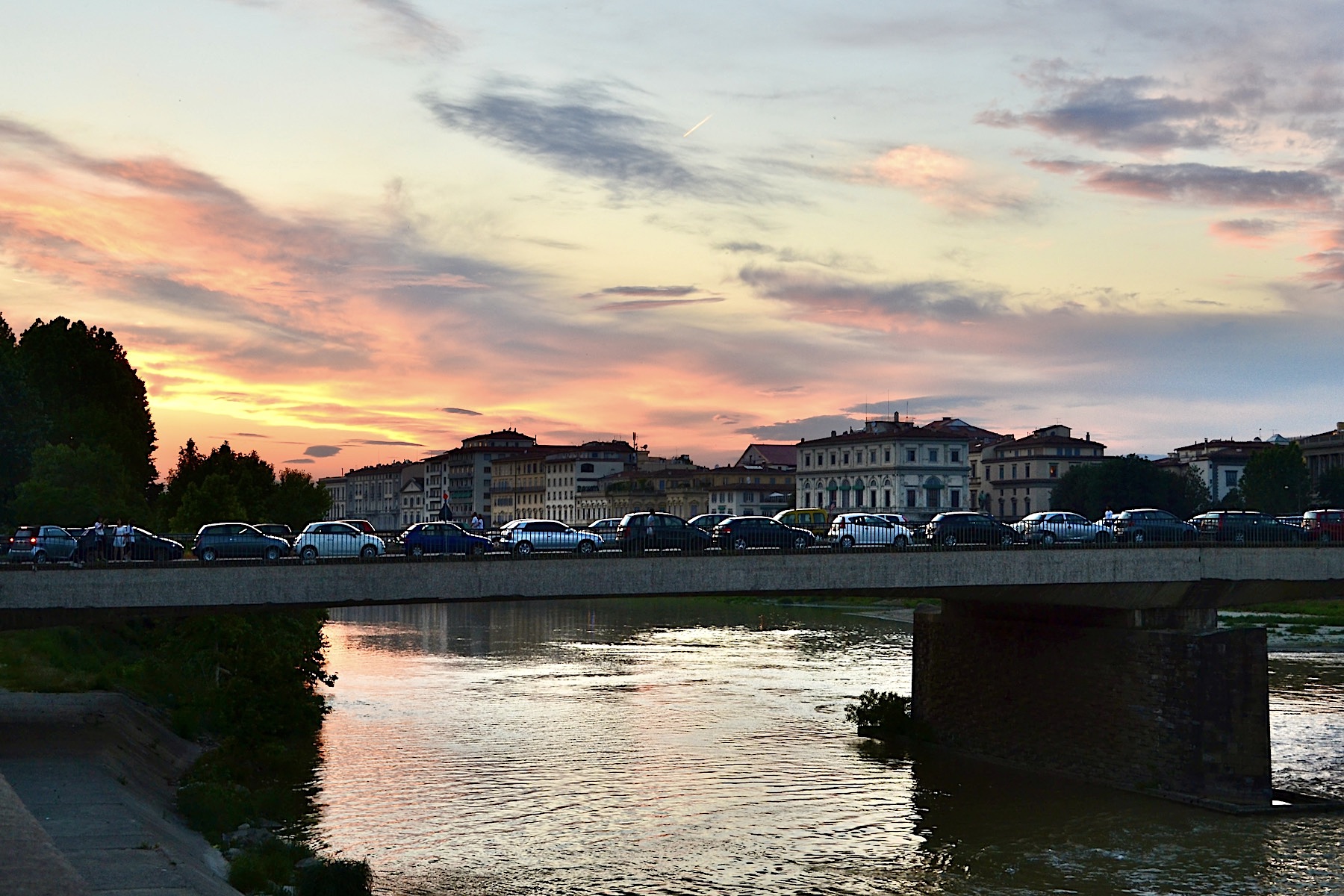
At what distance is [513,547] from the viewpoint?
1805 inches

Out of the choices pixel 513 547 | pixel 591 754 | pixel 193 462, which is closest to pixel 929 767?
pixel 591 754

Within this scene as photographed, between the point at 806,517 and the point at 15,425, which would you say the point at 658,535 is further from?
the point at 806,517

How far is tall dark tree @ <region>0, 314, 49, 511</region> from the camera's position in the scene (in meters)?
77.7

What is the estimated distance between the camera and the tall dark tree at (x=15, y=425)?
255 feet

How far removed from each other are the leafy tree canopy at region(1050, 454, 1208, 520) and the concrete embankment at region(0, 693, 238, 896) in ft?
443

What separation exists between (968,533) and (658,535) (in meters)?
9.95

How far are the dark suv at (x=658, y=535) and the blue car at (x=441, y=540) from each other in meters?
4.60

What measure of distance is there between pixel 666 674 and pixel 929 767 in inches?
1000

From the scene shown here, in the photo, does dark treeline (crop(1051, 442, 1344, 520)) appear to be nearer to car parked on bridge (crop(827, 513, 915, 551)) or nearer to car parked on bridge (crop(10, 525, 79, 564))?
car parked on bridge (crop(827, 513, 915, 551))

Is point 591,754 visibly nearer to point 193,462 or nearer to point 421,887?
point 421,887

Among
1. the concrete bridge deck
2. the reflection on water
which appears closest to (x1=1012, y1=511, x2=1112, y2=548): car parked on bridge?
the concrete bridge deck

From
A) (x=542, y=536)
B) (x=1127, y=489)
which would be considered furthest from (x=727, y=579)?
(x=1127, y=489)

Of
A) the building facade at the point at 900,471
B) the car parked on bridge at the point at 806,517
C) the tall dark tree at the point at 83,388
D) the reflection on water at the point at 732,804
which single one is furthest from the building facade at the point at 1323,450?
the tall dark tree at the point at 83,388

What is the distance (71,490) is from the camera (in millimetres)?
76188
